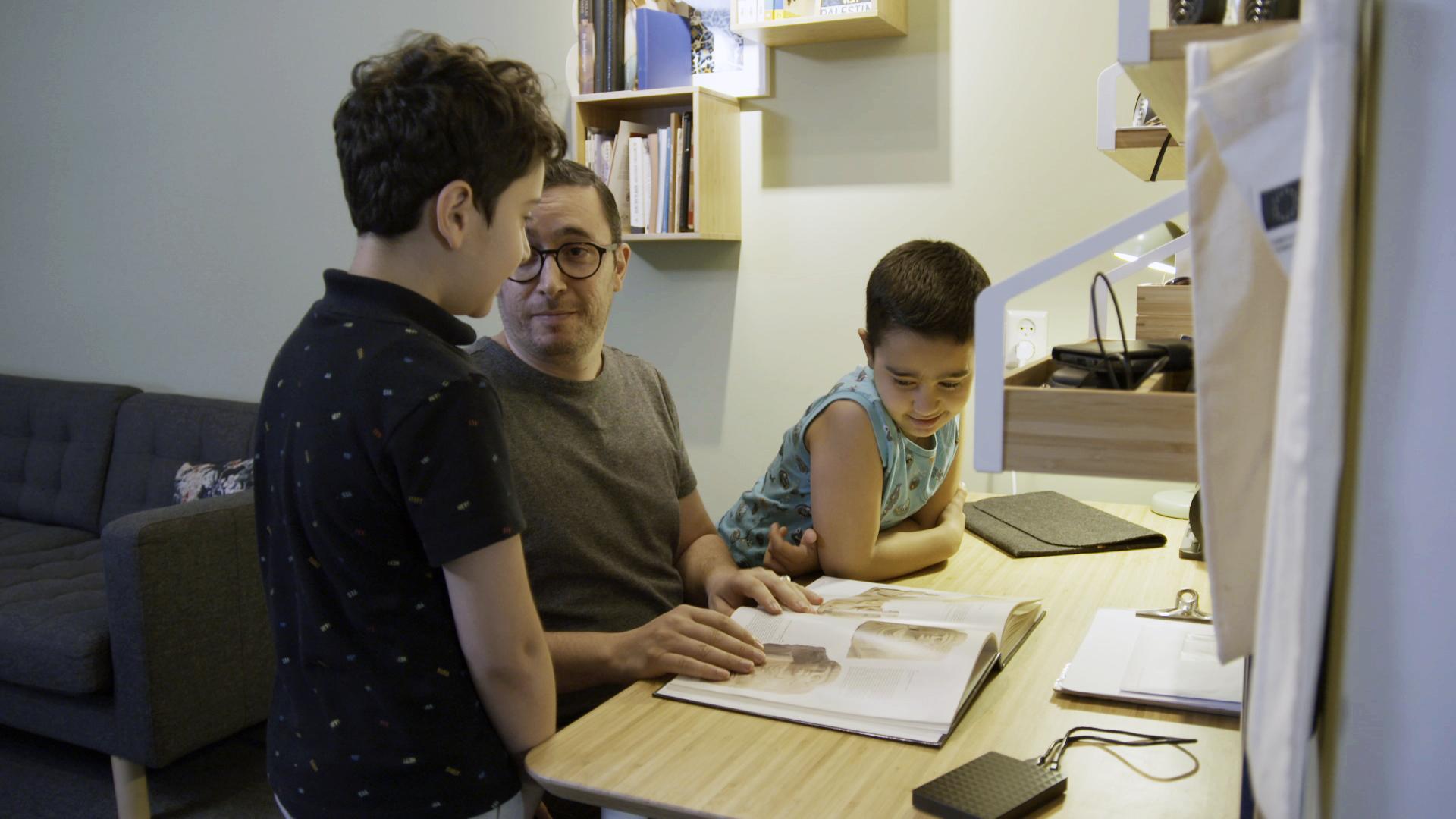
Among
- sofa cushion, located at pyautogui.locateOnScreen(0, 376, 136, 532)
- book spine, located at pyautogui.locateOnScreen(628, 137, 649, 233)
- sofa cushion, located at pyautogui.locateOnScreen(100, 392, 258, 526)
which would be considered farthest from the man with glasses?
sofa cushion, located at pyautogui.locateOnScreen(0, 376, 136, 532)

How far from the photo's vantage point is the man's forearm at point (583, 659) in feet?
4.18

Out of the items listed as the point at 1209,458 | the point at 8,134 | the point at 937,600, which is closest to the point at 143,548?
the point at 937,600

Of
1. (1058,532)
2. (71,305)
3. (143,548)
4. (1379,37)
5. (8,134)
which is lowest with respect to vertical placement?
(143,548)

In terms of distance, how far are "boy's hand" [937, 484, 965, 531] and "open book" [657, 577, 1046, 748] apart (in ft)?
1.11

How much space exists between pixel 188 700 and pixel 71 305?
2.29 meters

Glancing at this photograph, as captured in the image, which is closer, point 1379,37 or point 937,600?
point 1379,37

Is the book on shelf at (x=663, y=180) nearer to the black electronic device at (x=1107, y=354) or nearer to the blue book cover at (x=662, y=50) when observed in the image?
the blue book cover at (x=662, y=50)

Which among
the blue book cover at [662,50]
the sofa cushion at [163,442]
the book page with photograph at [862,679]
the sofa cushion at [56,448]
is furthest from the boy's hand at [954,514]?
the sofa cushion at [56,448]

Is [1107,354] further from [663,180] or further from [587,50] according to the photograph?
[587,50]

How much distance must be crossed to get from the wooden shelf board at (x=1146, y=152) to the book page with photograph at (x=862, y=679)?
72cm

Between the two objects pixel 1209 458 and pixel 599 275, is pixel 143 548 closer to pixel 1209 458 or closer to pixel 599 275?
pixel 599 275

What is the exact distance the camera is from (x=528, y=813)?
1157mm

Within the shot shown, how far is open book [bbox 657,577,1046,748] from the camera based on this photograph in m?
1.10

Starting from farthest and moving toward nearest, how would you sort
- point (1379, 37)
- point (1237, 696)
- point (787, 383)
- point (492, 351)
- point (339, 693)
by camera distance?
1. point (787, 383)
2. point (492, 351)
3. point (1237, 696)
4. point (339, 693)
5. point (1379, 37)
